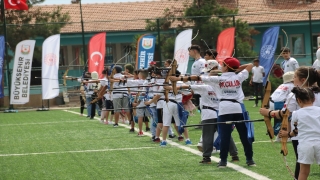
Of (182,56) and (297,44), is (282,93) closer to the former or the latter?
(182,56)

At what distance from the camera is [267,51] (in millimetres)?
26875

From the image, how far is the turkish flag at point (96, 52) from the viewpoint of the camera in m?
30.6

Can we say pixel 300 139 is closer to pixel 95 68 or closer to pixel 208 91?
pixel 208 91

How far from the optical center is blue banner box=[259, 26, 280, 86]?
2674 centimetres

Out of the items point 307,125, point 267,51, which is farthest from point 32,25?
point 307,125

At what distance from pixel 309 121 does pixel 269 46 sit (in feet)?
59.9

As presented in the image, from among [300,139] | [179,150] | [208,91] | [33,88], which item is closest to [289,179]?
[300,139]

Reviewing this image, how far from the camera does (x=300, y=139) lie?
888 cm

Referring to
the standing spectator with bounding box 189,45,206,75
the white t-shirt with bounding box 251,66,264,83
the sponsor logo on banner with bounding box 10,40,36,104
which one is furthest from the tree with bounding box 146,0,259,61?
the standing spectator with bounding box 189,45,206,75

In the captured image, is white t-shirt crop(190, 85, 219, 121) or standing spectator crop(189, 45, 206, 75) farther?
standing spectator crop(189, 45, 206, 75)

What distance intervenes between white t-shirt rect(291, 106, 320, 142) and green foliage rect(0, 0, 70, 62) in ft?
93.6

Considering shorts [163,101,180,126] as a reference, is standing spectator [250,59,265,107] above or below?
above

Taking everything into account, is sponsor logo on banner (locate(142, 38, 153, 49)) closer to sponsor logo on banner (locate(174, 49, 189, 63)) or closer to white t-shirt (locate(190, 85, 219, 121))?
sponsor logo on banner (locate(174, 49, 189, 63))

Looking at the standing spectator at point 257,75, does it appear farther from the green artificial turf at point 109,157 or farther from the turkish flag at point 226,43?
the green artificial turf at point 109,157
